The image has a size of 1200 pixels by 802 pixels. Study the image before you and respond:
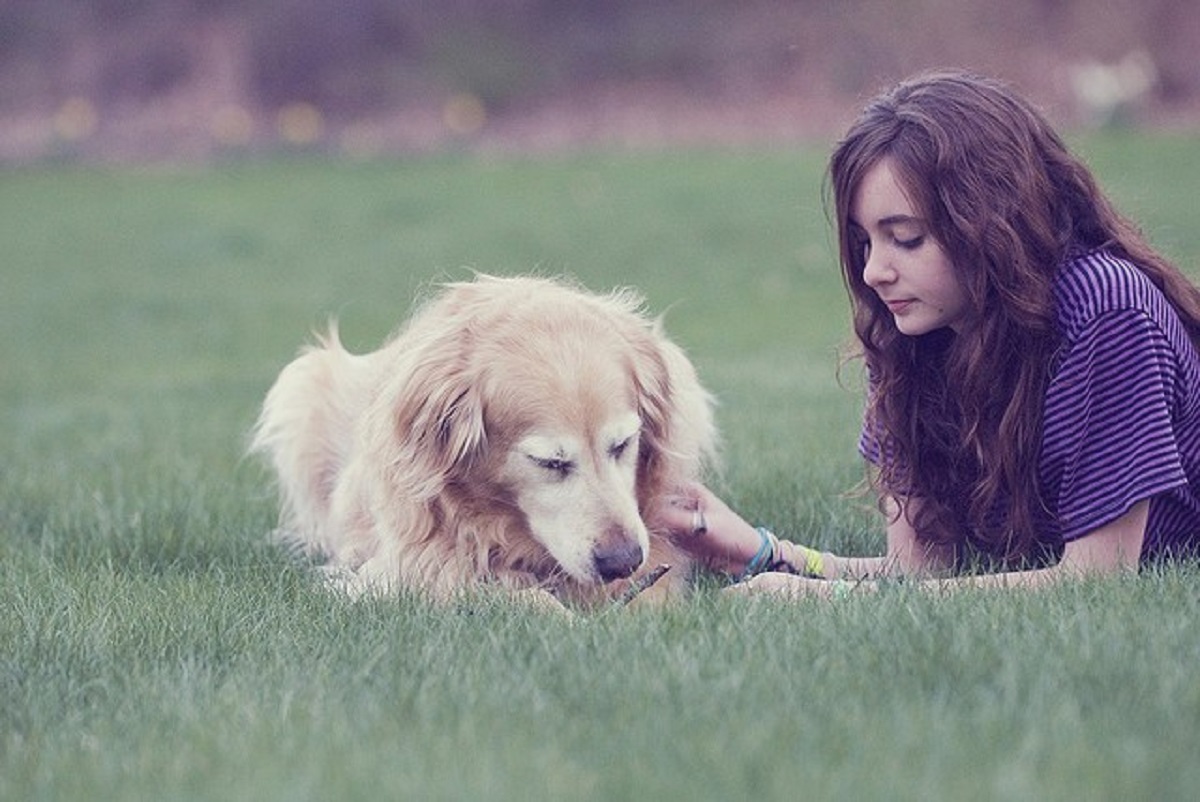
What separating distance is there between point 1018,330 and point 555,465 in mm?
1328

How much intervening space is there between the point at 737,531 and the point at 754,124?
22253mm

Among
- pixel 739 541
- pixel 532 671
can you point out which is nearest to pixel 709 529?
pixel 739 541

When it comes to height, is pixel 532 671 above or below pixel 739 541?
above

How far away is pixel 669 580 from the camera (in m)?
4.68

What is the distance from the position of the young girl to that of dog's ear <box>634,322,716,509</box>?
61 cm

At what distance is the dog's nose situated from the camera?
4.22 m

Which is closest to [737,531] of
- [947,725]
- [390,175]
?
[947,725]

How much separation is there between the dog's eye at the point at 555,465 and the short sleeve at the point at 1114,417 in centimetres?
132

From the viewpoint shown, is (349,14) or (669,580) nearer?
(669,580)

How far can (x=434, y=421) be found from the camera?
457 cm

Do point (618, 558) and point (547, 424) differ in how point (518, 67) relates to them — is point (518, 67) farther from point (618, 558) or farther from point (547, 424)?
point (618, 558)

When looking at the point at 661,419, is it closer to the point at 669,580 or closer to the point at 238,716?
the point at 669,580

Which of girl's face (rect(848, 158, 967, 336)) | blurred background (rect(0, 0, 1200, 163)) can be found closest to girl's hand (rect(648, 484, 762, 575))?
girl's face (rect(848, 158, 967, 336))

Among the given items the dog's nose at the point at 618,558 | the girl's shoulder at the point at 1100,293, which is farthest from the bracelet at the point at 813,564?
the girl's shoulder at the point at 1100,293
